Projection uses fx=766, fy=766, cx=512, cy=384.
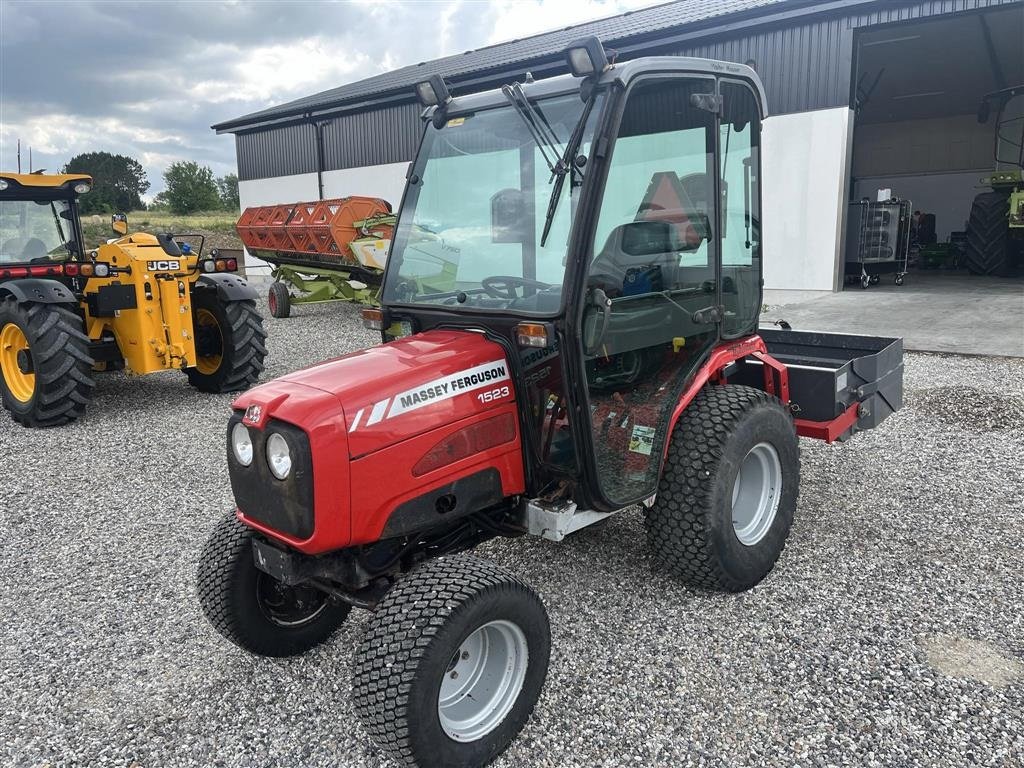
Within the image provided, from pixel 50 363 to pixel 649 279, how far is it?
532 cm

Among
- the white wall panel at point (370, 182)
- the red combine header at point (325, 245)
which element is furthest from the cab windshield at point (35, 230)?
the white wall panel at point (370, 182)

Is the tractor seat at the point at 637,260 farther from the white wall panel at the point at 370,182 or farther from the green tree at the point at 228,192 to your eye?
the green tree at the point at 228,192

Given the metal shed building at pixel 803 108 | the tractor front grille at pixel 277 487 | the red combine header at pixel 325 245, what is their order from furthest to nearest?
1. the metal shed building at pixel 803 108
2. the red combine header at pixel 325 245
3. the tractor front grille at pixel 277 487

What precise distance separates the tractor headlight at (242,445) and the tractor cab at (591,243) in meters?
0.86

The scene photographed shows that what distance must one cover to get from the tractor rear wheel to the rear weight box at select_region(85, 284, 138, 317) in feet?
46.0

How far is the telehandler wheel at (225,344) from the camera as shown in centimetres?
724

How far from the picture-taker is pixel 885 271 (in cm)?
1331

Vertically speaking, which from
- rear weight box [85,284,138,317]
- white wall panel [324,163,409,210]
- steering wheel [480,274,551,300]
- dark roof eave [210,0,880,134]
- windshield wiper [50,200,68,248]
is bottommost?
rear weight box [85,284,138,317]

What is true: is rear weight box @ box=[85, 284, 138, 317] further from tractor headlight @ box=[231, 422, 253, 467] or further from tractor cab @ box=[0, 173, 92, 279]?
tractor headlight @ box=[231, 422, 253, 467]

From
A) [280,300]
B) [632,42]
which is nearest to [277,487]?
[280,300]

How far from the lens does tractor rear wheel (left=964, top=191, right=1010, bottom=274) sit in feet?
45.3

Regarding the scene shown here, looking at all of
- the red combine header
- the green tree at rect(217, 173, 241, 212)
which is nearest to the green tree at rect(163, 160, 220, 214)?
the green tree at rect(217, 173, 241, 212)

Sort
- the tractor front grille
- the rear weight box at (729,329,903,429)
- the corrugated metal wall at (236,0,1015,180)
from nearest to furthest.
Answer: the tractor front grille → the rear weight box at (729,329,903,429) → the corrugated metal wall at (236,0,1015,180)

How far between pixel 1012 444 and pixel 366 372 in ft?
15.3
